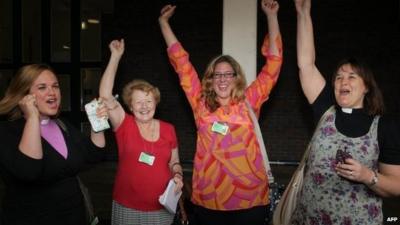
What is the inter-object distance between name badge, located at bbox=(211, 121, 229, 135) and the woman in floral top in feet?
2.05

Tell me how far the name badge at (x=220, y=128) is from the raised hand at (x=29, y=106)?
1178mm

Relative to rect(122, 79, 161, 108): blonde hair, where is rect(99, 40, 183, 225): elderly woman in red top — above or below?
below

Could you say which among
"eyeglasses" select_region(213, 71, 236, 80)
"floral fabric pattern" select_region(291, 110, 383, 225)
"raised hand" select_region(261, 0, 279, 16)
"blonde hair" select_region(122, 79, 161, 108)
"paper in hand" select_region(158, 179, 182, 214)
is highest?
"raised hand" select_region(261, 0, 279, 16)


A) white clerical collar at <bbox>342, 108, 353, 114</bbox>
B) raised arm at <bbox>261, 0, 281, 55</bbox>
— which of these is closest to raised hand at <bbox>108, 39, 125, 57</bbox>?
raised arm at <bbox>261, 0, 281, 55</bbox>

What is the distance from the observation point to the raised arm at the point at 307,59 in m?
2.56

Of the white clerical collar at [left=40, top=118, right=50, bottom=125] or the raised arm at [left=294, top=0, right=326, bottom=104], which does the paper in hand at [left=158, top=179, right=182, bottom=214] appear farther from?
the raised arm at [left=294, top=0, right=326, bottom=104]

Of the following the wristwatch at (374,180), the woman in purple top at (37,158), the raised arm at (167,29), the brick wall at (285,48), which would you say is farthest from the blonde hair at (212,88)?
the brick wall at (285,48)

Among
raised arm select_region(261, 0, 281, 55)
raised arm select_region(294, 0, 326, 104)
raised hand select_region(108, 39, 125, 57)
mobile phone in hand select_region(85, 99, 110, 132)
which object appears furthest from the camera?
raised arm select_region(261, 0, 281, 55)

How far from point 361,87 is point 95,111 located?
5.07 ft

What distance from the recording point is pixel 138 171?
2.82 metres

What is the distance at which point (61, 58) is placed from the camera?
8008mm

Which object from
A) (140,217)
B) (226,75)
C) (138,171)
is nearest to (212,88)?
(226,75)

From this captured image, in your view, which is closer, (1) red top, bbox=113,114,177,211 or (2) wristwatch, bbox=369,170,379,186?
(2) wristwatch, bbox=369,170,379,186

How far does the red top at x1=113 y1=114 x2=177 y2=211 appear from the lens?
280 centimetres
